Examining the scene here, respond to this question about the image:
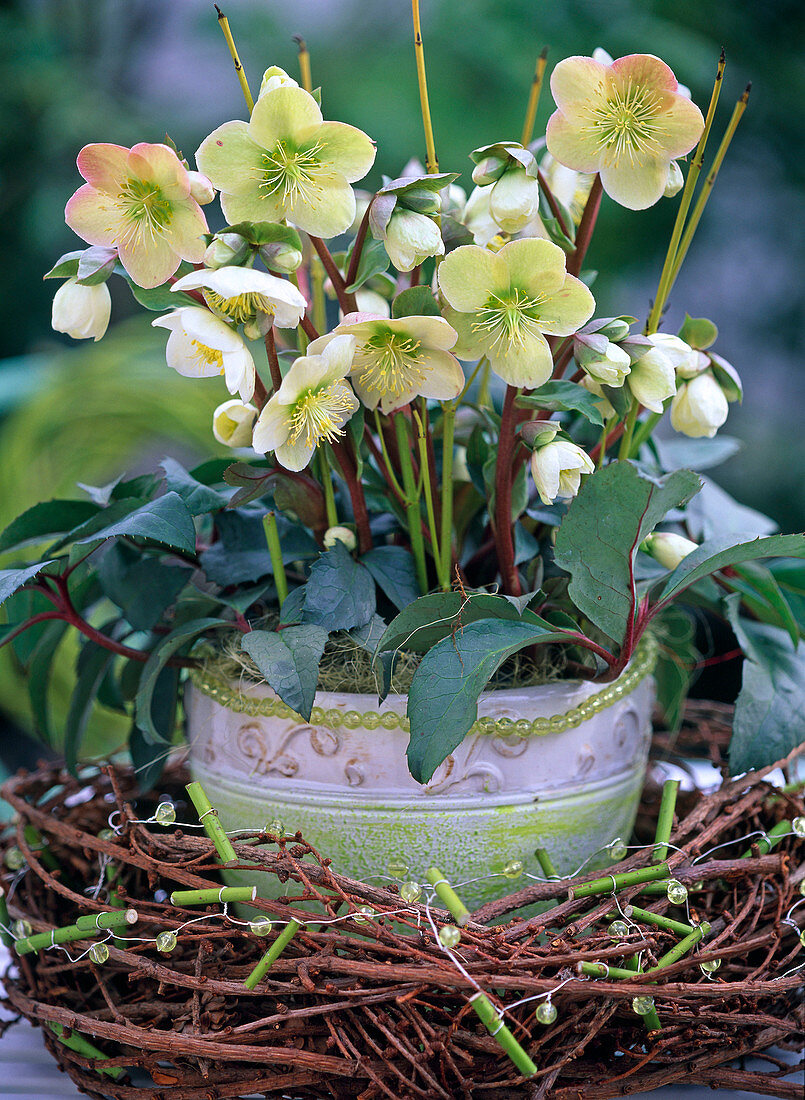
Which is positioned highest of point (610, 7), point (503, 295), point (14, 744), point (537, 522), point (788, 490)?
point (610, 7)

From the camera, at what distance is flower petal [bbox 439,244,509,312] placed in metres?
A: 0.30

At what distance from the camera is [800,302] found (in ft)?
5.38

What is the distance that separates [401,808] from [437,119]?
1309 mm

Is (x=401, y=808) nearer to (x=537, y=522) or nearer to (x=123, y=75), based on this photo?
(x=537, y=522)

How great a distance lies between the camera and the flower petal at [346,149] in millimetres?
300

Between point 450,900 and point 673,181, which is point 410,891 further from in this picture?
point 673,181

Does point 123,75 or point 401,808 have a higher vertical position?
point 123,75

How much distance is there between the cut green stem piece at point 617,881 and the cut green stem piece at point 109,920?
0.16 m

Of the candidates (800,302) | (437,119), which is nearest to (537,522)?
(437,119)

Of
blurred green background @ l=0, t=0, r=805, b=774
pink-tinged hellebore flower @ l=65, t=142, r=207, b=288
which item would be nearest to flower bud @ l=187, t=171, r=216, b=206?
pink-tinged hellebore flower @ l=65, t=142, r=207, b=288

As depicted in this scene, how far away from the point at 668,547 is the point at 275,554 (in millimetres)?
167

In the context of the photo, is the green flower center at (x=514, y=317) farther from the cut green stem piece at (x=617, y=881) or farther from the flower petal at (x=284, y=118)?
the cut green stem piece at (x=617, y=881)

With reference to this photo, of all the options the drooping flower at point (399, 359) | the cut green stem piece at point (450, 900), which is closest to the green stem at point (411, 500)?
the drooping flower at point (399, 359)

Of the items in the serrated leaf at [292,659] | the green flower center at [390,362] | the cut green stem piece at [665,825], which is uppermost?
the green flower center at [390,362]
